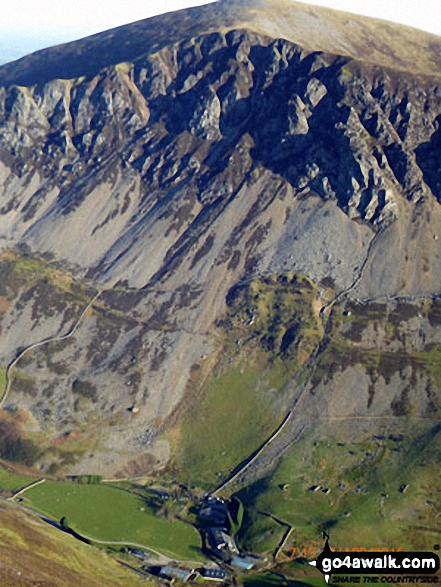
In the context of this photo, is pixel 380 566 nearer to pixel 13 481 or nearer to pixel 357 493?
pixel 357 493

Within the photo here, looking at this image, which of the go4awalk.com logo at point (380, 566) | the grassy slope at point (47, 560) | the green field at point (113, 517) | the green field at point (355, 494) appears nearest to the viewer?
the grassy slope at point (47, 560)

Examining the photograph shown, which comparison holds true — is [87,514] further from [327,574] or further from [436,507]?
[436,507]

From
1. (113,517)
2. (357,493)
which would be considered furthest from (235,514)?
(357,493)

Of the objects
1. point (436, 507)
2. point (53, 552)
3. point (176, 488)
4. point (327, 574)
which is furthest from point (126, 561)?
point (436, 507)

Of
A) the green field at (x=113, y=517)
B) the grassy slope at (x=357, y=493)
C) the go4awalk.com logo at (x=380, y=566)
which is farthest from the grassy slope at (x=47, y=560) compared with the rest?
the go4awalk.com logo at (x=380, y=566)

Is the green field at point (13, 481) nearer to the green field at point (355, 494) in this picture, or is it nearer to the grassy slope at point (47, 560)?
the grassy slope at point (47, 560)
